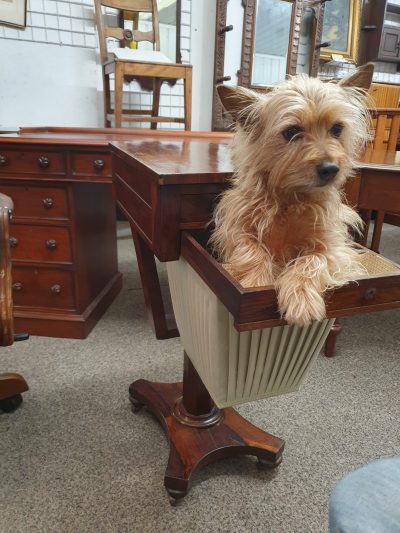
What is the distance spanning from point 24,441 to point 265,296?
3.61 feet

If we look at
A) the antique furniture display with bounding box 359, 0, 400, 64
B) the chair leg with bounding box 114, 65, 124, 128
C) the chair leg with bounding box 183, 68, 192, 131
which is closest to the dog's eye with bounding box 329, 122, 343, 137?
the chair leg with bounding box 114, 65, 124, 128

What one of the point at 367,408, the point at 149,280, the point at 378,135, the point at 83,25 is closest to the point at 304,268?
the point at 149,280

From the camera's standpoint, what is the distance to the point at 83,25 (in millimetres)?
3234

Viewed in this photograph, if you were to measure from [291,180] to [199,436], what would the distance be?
2.75 feet

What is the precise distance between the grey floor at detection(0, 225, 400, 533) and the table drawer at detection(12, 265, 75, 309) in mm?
181

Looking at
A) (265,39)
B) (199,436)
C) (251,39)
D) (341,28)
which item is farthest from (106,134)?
(341,28)

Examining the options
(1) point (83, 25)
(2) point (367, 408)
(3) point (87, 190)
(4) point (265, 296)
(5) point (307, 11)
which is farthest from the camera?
(5) point (307, 11)

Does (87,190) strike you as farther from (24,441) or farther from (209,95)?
(209,95)

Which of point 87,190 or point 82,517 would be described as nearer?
point 82,517

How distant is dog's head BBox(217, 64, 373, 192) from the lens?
0.77 m

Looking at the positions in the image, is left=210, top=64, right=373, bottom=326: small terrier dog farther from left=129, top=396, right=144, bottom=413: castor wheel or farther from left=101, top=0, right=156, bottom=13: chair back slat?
left=101, top=0, right=156, bottom=13: chair back slat

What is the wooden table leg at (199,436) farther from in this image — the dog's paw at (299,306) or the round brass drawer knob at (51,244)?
the round brass drawer knob at (51,244)

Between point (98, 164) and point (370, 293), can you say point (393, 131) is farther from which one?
point (370, 293)

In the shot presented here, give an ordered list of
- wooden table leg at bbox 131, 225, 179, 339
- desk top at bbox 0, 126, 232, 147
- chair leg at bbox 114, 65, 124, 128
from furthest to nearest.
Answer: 1. chair leg at bbox 114, 65, 124, 128
2. desk top at bbox 0, 126, 232, 147
3. wooden table leg at bbox 131, 225, 179, 339
